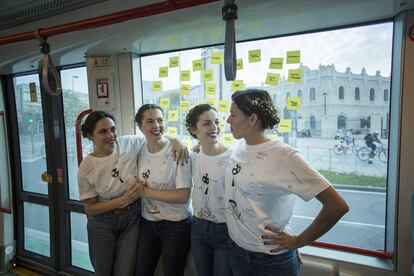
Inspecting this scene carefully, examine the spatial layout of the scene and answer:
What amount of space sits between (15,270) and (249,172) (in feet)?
10.4

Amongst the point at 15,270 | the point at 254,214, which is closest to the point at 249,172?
the point at 254,214

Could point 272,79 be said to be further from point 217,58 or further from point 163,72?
point 163,72

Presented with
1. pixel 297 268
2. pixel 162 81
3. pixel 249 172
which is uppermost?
pixel 162 81

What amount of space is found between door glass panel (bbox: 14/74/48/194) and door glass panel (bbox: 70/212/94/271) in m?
0.48

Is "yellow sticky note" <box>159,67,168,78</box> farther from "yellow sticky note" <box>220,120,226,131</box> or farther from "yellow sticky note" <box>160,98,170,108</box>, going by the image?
"yellow sticky note" <box>220,120,226,131</box>

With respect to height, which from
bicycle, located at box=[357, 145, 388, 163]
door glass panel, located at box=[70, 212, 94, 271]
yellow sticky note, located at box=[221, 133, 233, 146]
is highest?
yellow sticky note, located at box=[221, 133, 233, 146]

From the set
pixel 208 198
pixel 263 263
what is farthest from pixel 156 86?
pixel 263 263

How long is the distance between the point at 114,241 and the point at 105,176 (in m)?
0.40

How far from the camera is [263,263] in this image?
3.99 feet

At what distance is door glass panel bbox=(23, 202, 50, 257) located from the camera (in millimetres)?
3154

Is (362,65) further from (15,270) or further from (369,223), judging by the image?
(15,270)

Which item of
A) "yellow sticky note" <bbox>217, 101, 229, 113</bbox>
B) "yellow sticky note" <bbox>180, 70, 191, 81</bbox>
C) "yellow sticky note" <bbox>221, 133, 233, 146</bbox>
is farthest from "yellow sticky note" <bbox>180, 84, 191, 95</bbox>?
"yellow sticky note" <bbox>221, 133, 233, 146</bbox>

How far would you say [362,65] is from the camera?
1635mm

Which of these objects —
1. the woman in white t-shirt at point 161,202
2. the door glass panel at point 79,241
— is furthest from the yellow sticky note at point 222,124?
the door glass panel at point 79,241
